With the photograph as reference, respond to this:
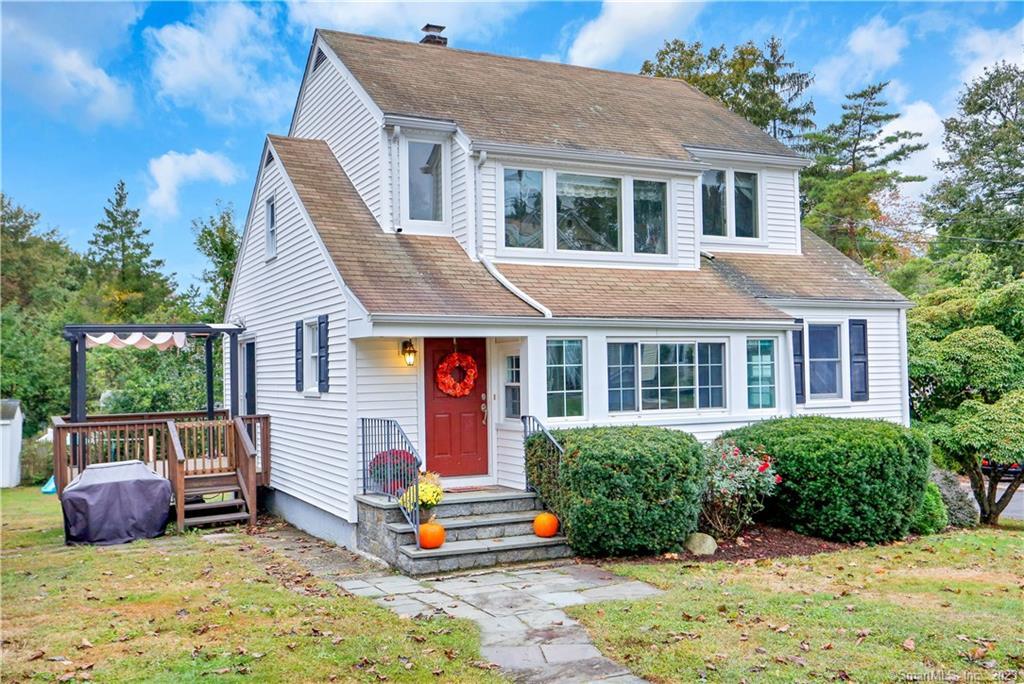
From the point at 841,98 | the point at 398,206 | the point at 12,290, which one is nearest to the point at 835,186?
the point at 841,98

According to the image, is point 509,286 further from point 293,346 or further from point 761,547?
point 761,547

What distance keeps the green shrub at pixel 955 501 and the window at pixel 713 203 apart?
5393 millimetres

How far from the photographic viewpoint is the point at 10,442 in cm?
2222

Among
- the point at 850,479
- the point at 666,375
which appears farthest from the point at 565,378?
the point at 850,479

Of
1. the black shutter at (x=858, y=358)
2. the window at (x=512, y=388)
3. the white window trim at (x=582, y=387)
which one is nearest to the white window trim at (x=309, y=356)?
the window at (x=512, y=388)

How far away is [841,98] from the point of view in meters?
35.3

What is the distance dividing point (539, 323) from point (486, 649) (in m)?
5.36

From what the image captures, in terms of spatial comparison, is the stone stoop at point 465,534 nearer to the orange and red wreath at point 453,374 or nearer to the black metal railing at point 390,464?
the black metal railing at point 390,464

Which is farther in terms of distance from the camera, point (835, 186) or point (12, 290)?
point (12, 290)

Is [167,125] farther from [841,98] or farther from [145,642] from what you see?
[145,642]

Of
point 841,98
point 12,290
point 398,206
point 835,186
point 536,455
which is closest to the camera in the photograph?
point 536,455

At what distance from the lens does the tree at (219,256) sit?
24.3 meters

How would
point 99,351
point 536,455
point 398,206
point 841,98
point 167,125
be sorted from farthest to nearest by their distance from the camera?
point 167,125 → point 841,98 → point 99,351 → point 398,206 → point 536,455

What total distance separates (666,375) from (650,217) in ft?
9.17
